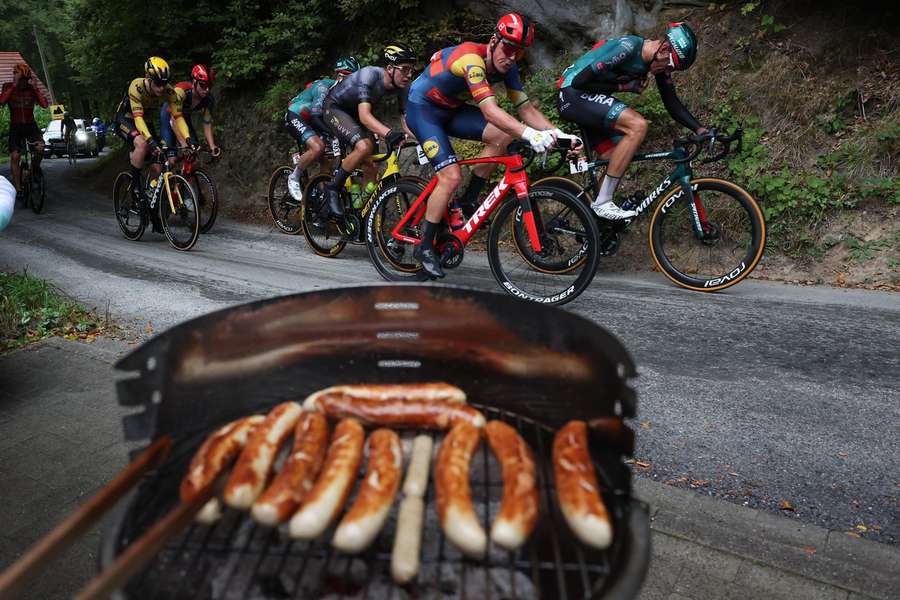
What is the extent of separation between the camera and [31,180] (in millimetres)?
13352

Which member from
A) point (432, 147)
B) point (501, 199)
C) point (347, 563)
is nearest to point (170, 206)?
point (432, 147)

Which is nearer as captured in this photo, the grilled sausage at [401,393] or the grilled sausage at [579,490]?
the grilled sausage at [579,490]

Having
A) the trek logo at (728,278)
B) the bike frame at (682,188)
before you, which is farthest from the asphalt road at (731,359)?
the bike frame at (682,188)

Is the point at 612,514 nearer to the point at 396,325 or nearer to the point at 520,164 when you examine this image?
the point at 396,325

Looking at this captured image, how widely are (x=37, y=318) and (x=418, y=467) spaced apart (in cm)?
492

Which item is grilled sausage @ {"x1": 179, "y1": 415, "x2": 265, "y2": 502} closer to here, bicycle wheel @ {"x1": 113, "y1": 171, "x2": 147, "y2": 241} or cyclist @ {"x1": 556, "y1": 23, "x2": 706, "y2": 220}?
cyclist @ {"x1": 556, "y1": 23, "x2": 706, "y2": 220}

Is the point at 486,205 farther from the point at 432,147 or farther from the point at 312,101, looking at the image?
the point at 312,101

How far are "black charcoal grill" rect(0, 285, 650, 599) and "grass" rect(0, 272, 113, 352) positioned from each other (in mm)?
3705

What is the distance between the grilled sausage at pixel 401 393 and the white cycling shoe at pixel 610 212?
4.78 m

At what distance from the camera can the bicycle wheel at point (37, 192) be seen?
13359mm

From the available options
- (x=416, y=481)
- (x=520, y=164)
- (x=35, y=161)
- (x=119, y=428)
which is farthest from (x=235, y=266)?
(x=35, y=161)

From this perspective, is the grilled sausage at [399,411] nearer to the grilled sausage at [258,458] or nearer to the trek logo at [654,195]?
the grilled sausage at [258,458]

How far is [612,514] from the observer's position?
1599 mm

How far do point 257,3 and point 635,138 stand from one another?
11358 millimetres
